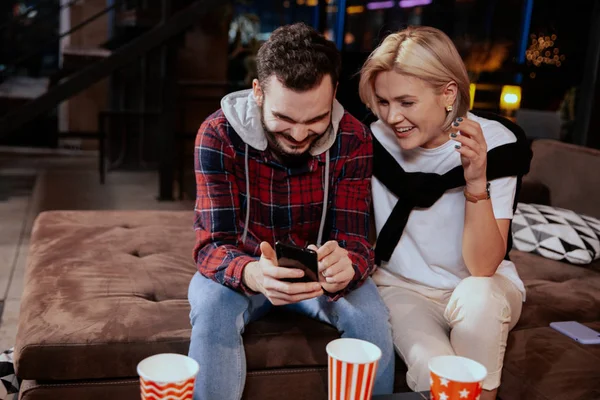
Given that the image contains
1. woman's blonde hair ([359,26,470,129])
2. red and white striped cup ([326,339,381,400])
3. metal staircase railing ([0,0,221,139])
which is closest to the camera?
red and white striped cup ([326,339,381,400])

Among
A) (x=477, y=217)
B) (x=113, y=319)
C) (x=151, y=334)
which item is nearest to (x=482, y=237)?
(x=477, y=217)

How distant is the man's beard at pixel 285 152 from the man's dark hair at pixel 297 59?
0.13 meters

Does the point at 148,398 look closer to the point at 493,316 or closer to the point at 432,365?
the point at 432,365

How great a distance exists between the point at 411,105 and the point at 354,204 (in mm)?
316

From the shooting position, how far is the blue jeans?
1.63 meters

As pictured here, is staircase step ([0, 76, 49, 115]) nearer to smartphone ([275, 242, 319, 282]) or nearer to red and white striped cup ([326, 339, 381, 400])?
smartphone ([275, 242, 319, 282])

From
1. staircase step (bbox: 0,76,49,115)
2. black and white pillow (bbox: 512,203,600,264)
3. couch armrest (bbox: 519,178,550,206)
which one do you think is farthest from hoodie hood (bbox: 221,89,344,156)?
staircase step (bbox: 0,76,49,115)

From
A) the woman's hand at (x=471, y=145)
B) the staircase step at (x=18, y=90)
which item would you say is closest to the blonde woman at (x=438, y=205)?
the woman's hand at (x=471, y=145)

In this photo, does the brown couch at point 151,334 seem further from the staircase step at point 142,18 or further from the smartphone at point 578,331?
the staircase step at point 142,18

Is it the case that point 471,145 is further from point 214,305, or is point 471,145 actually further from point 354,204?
point 214,305

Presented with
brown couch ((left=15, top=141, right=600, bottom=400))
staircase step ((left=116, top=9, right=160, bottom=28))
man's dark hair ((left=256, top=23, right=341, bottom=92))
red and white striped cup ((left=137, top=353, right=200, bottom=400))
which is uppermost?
staircase step ((left=116, top=9, right=160, bottom=28))

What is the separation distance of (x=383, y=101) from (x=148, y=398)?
117cm

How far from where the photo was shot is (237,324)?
174 centimetres

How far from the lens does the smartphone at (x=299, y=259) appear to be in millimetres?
1512
